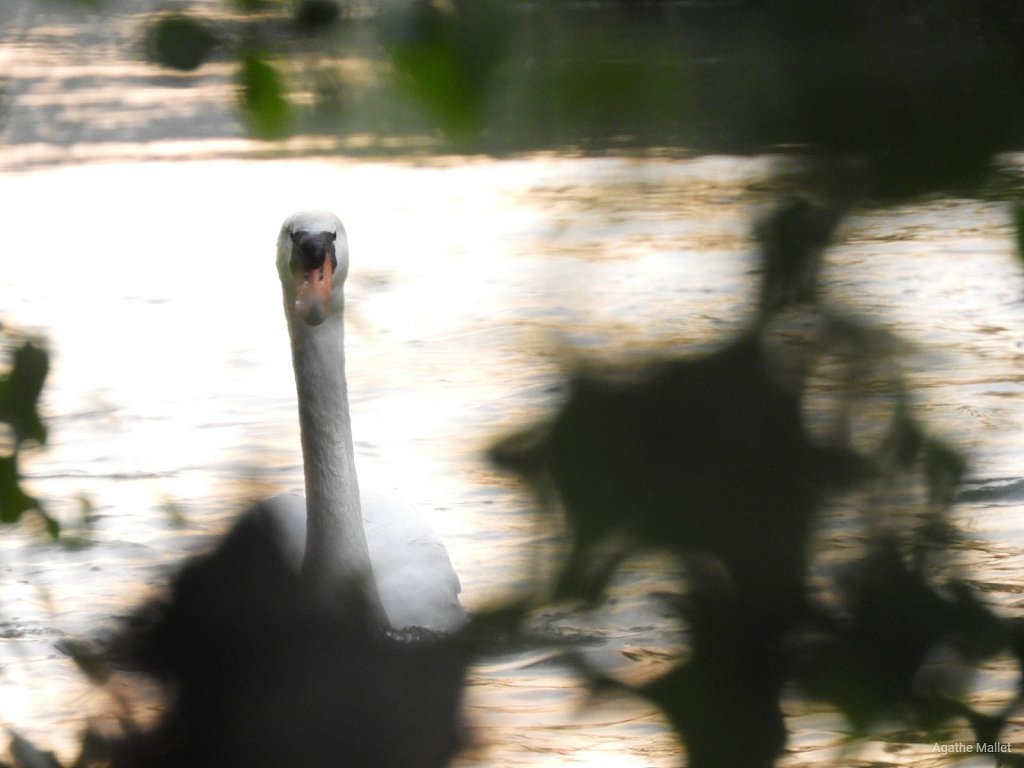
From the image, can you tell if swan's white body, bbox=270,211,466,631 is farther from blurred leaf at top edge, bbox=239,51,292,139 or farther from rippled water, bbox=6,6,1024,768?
blurred leaf at top edge, bbox=239,51,292,139

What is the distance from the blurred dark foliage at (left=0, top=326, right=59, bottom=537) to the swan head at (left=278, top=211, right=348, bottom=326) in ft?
4.79

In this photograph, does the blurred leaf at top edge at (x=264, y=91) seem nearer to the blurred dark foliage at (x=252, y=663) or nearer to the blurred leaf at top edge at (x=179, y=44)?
the blurred leaf at top edge at (x=179, y=44)

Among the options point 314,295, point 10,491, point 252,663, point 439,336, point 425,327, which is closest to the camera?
Answer: point 252,663

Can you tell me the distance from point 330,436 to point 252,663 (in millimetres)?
2121

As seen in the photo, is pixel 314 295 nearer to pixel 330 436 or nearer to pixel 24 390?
pixel 330 436

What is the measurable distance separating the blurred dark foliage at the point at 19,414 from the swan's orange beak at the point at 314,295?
146cm

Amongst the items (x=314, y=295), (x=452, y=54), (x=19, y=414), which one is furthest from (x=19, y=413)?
(x=314, y=295)

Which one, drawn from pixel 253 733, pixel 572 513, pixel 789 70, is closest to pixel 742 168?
pixel 789 70

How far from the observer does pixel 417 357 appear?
3068mm

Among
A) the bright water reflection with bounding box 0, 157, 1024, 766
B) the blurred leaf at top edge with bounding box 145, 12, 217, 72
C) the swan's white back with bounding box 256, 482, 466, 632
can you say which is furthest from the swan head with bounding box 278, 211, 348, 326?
the blurred leaf at top edge with bounding box 145, 12, 217, 72

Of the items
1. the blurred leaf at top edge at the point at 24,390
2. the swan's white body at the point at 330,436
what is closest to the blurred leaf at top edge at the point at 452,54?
the blurred leaf at top edge at the point at 24,390

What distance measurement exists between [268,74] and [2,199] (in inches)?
243

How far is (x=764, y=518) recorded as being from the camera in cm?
62

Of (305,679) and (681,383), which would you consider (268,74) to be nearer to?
(681,383)
